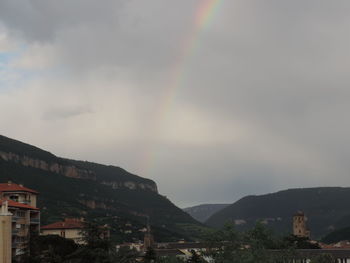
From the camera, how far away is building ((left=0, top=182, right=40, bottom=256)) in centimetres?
8850

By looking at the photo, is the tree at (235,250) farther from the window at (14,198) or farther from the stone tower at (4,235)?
the window at (14,198)

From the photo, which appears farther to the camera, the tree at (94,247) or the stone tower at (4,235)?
the stone tower at (4,235)

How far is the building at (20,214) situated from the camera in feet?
290

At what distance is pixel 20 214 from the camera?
94.4 m

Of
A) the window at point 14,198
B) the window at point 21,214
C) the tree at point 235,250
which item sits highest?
the window at point 14,198

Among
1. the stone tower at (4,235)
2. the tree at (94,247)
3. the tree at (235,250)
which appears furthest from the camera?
the tree at (235,250)

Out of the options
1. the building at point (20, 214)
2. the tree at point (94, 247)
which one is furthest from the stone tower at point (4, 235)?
the tree at point (94, 247)

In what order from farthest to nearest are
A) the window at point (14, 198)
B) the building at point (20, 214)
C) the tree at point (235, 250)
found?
the window at point (14, 198)
the building at point (20, 214)
the tree at point (235, 250)

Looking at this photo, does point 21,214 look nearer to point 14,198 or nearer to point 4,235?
point 14,198

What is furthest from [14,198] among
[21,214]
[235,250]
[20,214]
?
[235,250]

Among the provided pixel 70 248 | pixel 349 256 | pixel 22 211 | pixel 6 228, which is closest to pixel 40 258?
pixel 6 228

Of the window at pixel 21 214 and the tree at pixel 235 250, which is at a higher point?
the window at pixel 21 214

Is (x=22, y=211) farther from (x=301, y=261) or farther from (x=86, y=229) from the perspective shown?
(x=301, y=261)

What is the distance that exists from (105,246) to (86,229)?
3080mm
